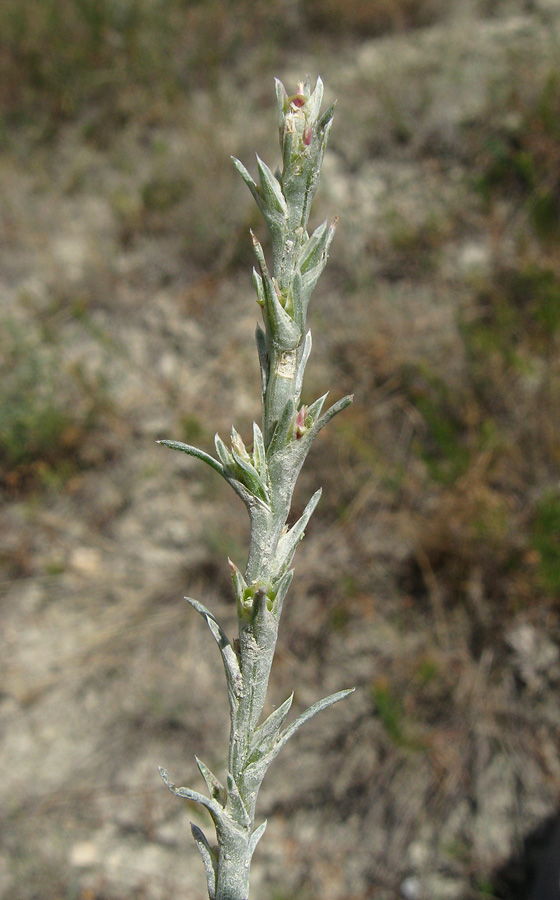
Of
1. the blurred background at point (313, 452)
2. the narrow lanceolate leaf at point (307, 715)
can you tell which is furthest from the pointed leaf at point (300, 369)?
the blurred background at point (313, 452)

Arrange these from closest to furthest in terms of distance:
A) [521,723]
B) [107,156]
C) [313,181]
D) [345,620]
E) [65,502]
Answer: [313,181] → [521,723] → [345,620] → [65,502] → [107,156]

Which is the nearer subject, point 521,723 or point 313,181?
point 313,181

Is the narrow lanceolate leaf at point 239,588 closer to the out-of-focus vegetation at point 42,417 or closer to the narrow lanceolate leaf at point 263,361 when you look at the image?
the narrow lanceolate leaf at point 263,361

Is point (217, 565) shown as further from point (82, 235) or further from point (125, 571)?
point (82, 235)

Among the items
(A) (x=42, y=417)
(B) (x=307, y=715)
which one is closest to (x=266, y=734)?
(B) (x=307, y=715)

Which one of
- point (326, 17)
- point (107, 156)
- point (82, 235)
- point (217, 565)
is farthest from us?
point (326, 17)

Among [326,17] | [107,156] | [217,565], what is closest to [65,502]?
[217,565]

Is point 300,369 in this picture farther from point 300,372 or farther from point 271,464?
point 271,464

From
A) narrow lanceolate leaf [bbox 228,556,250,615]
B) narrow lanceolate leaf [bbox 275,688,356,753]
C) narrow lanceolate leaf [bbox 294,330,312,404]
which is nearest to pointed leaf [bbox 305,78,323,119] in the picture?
narrow lanceolate leaf [bbox 294,330,312,404]
